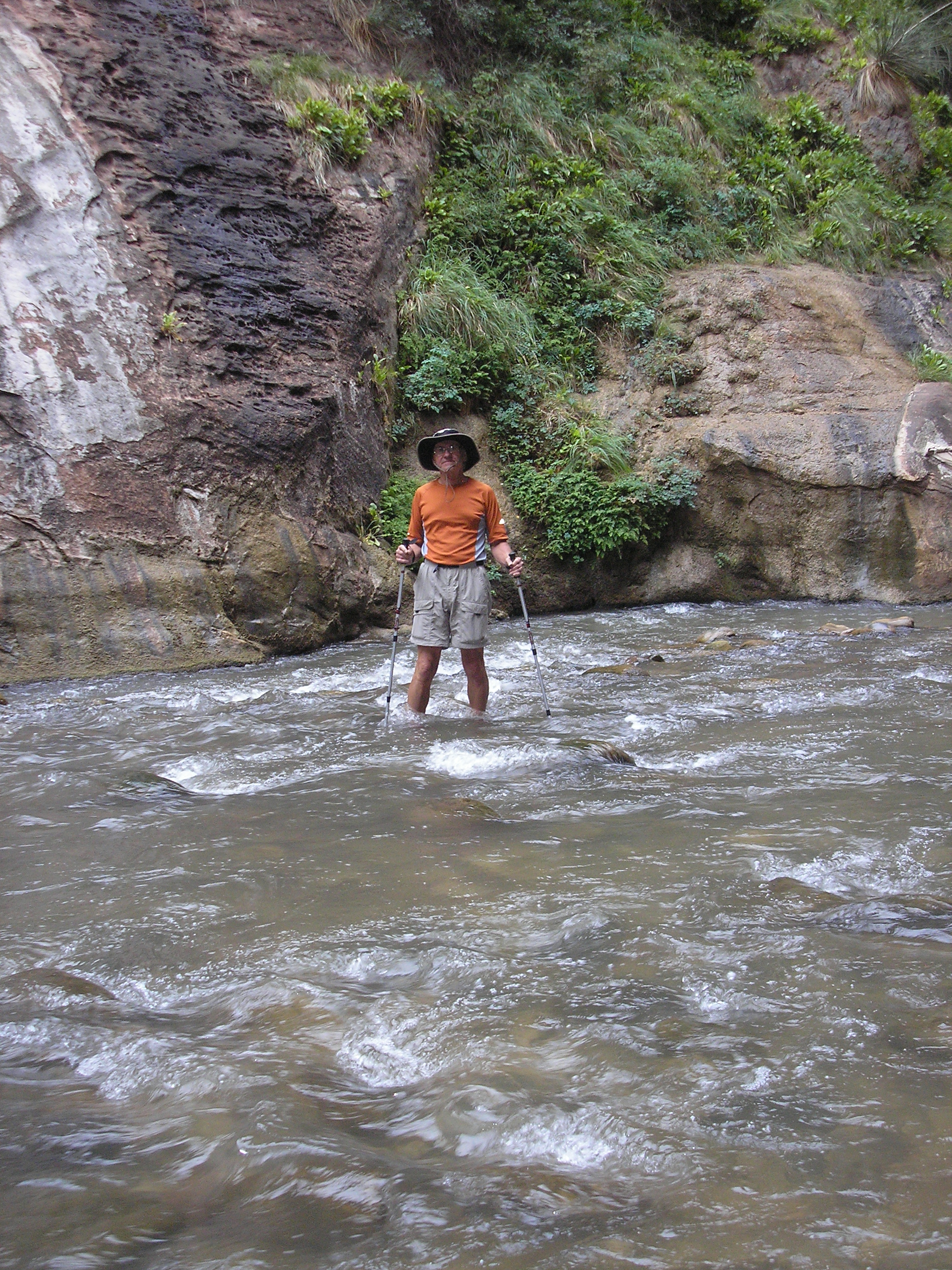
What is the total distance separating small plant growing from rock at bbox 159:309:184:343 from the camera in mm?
9070

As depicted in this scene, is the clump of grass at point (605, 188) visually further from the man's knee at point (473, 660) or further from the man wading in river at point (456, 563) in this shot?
the man's knee at point (473, 660)

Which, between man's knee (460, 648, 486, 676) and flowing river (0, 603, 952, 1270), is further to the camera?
man's knee (460, 648, 486, 676)

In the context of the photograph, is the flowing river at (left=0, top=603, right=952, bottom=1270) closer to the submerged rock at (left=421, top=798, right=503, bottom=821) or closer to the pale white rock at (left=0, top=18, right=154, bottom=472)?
the submerged rock at (left=421, top=798, right=503, bottom=821)

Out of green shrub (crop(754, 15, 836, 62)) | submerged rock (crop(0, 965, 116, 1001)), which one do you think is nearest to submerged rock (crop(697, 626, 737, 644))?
submerged rock (crop(0, 965, 116, 1001))

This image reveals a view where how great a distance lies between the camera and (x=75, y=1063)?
7.75 feet

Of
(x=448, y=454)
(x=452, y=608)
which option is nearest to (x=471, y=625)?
(x=452, y=608)

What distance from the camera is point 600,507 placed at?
11320 mm

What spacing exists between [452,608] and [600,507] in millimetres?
5415

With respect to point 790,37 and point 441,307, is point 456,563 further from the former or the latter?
point 790,37

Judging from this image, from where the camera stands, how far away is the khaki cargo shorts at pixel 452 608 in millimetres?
6281

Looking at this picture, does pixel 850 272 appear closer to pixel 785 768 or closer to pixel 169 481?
pixel 169 481

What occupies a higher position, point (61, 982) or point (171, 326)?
point (171, 326)

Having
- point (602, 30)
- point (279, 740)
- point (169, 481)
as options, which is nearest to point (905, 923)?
point (279, 740)

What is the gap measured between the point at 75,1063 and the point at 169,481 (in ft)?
23.4
